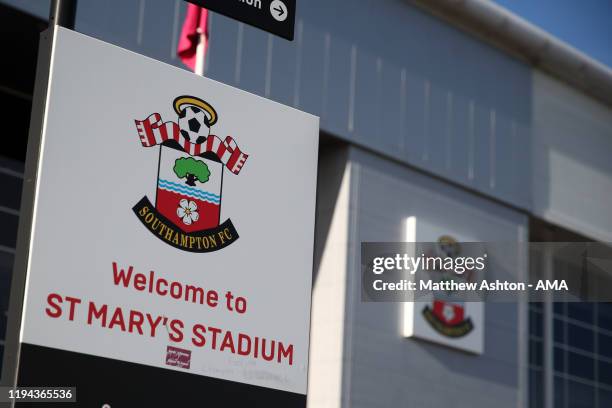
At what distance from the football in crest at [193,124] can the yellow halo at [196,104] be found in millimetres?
20

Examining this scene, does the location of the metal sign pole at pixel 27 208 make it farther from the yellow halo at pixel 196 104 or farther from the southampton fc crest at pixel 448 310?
the southampton fc crest at pixel 448 310

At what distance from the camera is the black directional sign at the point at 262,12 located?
5.55 meters

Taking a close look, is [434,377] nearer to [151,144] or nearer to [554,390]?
[554,390]

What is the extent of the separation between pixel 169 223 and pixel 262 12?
147 centimetres

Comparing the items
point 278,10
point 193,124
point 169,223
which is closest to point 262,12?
point 278,10

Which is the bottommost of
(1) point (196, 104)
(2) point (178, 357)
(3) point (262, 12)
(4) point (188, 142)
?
(2) point (178, 357)

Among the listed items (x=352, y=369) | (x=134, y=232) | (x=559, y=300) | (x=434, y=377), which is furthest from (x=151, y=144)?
(x=559, y=300)

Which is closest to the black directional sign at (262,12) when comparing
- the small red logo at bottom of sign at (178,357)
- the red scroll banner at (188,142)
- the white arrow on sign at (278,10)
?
the white arrow on sign at (278,10)

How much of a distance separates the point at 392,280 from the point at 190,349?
17.4ft

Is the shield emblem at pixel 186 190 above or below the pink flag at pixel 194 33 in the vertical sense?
below

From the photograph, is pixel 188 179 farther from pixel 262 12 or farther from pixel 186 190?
pixel 262 12

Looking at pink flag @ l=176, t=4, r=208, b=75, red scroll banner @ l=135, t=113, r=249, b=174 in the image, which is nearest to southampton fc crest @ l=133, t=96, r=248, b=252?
red scroll banner @ l=135, t=113, r=249, b=174

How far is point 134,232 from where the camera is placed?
15.7 feet

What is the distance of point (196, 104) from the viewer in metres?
5.16
